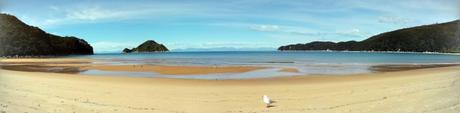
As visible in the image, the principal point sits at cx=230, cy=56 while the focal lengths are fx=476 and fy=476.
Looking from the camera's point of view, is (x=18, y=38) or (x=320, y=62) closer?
(x=18, y=38)

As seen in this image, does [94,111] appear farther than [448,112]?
Yes

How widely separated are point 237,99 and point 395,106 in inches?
55.1

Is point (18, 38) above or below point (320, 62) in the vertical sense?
above

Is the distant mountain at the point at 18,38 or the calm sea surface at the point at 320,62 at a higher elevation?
the distant mountain at the point at 18,38

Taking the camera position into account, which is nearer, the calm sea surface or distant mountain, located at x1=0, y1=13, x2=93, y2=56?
distant mountain, located at x1=0, y1=13, x2=93, y2=56

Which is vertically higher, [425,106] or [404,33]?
[404,33]

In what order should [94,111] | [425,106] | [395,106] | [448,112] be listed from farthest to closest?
[94,111] → [395,106] → [425,106] → [448,112]

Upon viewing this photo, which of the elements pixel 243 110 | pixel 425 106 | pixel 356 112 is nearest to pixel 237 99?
pixel 243 110

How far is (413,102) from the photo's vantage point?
12.2ft

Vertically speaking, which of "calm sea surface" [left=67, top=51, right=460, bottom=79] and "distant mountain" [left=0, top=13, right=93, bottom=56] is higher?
"distant mountain" [left=0, top=13, right=93, bottom=56]

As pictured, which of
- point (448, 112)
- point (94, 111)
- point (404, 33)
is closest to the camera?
point (448, 112)

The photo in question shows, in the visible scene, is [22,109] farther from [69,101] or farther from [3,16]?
[3,16]

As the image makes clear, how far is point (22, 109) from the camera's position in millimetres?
4031

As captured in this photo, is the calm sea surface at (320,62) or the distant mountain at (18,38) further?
the calm sea surface at (320,62)
